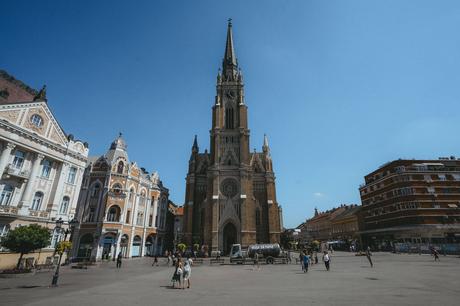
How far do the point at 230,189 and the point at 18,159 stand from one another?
34159 millimetres

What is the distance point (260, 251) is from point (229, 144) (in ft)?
88.3

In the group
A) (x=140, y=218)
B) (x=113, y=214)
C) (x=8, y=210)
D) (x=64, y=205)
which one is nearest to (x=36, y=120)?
(x=8, y=210)

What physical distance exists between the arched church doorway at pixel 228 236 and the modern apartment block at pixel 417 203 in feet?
104

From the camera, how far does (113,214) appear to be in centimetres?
3822

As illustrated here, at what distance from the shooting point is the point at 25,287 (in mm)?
14023

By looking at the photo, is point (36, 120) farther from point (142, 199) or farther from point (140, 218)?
point (140, 218)

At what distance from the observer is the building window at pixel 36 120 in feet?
84.4

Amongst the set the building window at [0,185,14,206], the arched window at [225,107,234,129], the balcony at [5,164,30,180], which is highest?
the arched window at [225,107,234,129]

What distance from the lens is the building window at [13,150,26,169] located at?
24.3 m

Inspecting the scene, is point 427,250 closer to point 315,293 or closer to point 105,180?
point 315,293

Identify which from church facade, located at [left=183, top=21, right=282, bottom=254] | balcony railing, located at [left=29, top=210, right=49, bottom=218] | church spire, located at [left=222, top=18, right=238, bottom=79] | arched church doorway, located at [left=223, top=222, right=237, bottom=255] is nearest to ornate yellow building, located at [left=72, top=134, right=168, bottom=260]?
church facade, located at [left=183, top=21, right=282, bottom=254]

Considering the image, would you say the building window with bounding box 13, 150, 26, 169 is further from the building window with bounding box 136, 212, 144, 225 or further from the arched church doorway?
the arched church doorway

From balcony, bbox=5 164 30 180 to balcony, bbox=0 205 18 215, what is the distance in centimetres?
299

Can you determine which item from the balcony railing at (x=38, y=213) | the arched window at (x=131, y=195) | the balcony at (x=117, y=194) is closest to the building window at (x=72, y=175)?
the balcony railing at (x=38, y=213)
